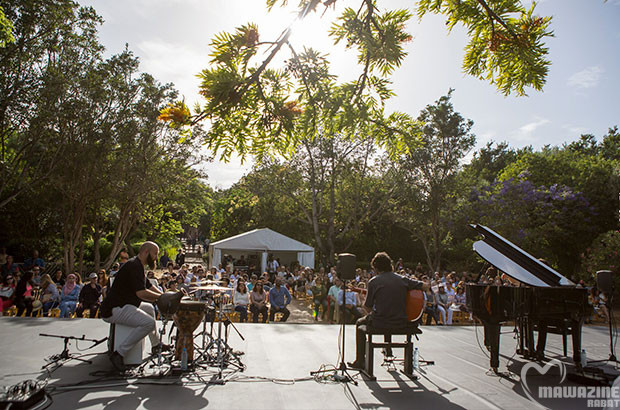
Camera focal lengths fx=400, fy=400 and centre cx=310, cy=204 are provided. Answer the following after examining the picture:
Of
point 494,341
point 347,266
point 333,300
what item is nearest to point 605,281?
point 494,341

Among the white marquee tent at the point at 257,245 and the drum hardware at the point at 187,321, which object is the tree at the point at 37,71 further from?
the drum hardware at the point at 187,321

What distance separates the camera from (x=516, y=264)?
5.40m

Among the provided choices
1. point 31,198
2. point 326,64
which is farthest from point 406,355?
point 31,198

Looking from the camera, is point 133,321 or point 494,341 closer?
point 133,321

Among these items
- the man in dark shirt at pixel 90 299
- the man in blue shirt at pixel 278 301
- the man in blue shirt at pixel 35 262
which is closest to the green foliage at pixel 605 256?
the man in blue shirt at pixel 278 301

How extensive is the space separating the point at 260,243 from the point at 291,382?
14.4 meters

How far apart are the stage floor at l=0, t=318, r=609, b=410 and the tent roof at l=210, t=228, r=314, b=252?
11271mm

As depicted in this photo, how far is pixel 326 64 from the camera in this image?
9.27 ft

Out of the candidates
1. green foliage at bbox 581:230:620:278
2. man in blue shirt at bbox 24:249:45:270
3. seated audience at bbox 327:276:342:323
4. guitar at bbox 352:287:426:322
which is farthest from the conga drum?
green foliage at bbox 581:230:620:278

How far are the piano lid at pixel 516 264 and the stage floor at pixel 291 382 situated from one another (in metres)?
1.22

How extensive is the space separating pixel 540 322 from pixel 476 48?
14.8 feet

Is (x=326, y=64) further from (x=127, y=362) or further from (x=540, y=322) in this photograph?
(x=540, y=322)

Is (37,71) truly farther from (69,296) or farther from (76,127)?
(69,296)

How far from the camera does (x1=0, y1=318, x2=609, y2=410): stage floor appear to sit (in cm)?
388
